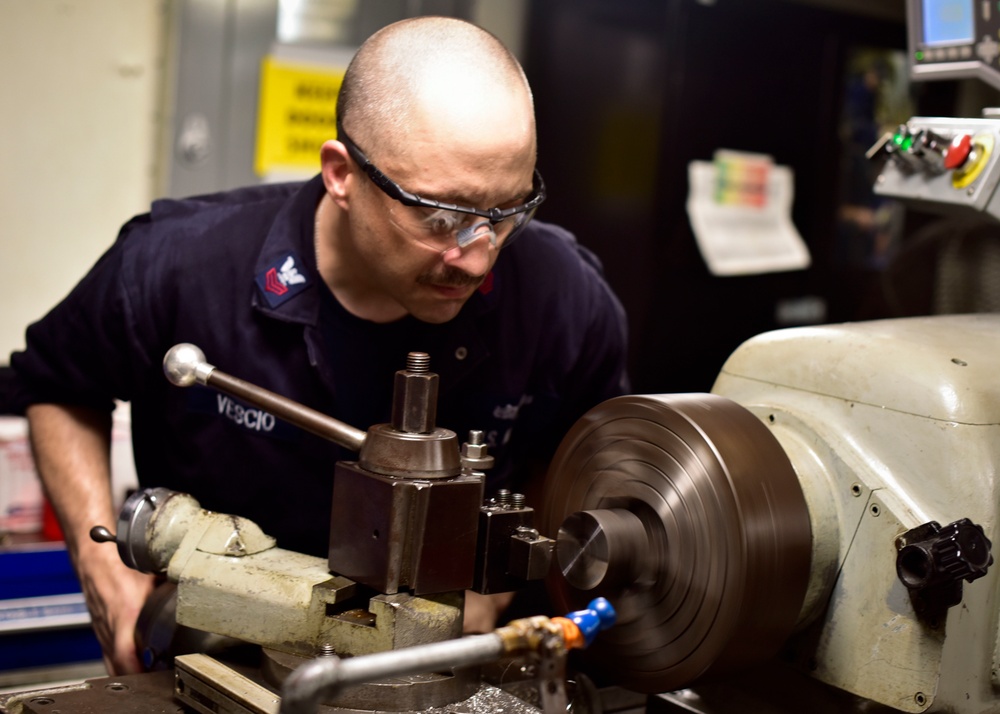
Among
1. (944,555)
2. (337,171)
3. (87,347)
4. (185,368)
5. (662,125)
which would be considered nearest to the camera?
(944,555)

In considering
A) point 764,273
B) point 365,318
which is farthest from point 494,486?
point 764,273

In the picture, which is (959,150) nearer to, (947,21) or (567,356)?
(947,21)

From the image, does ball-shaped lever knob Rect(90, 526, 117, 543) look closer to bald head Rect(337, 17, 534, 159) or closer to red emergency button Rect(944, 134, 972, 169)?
bald head Rect(337, 17, 534, 159)

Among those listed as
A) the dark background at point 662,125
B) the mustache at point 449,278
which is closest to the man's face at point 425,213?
the mustache at point 449,278

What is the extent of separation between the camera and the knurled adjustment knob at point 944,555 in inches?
37.7

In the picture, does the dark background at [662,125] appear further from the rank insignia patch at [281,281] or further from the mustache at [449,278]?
the mustache at [449,278]

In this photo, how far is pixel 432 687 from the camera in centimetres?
99

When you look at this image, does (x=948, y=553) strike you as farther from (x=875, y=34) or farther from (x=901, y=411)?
(x=875, y=34)

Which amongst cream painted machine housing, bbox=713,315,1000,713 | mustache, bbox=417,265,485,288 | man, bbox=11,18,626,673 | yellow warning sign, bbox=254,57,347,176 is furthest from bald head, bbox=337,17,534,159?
yellow warning sign, bbox=254,57,347,176

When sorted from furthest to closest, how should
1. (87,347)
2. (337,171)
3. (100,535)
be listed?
(87,347) → (337,171) → (100,535)

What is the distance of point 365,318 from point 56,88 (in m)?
1.29

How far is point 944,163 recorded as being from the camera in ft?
4.20

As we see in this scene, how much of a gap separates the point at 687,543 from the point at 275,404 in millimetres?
409

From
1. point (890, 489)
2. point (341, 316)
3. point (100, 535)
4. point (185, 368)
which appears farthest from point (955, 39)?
point (100, 535)
